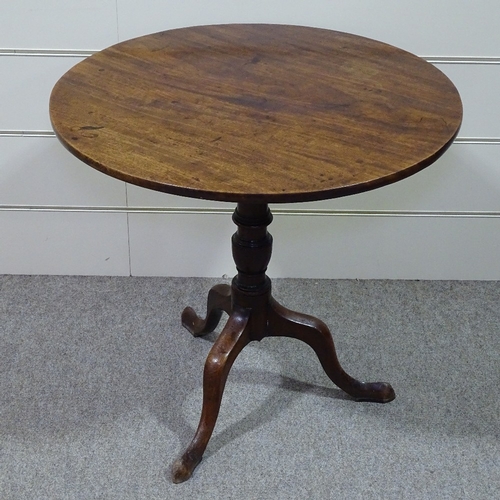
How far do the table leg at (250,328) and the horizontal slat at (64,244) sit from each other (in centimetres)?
47

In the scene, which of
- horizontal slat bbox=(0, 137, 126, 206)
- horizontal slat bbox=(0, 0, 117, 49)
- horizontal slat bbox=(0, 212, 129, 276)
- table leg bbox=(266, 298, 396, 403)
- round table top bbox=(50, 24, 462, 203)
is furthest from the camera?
horizontal slat bbox=(0, 212, 129, 276)

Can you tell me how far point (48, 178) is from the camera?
185cm

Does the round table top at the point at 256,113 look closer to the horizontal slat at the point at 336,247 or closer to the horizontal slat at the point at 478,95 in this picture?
the horizontal slat at the point at 478,95

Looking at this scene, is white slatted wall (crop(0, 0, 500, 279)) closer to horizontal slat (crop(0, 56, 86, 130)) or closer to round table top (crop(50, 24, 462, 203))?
horizontal slat (crop(0, 56, 86, 130))

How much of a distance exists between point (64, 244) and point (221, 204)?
1.50 feet

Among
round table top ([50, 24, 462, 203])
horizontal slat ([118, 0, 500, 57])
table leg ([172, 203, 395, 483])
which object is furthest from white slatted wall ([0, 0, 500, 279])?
table leg ([172, 203, 395, 483])

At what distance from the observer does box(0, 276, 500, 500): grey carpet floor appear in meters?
1.42

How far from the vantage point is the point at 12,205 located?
1889mm

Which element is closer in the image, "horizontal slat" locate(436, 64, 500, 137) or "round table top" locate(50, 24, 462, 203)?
"round table top" locate(50, 24, 462, 203)

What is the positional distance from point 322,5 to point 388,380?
0.89m

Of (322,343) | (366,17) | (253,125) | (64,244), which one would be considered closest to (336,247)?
(322,343)

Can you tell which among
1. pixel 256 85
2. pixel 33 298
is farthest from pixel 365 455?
pixel 33 298

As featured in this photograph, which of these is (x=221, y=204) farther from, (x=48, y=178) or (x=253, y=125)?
(x=253, y=125)

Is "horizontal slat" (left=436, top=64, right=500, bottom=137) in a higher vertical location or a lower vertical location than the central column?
higher
